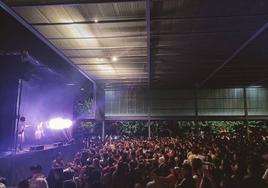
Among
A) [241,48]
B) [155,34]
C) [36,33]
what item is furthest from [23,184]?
[241,48]

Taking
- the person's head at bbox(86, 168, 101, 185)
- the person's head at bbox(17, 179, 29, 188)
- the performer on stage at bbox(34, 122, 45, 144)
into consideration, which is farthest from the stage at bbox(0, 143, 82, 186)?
the person's head at bbox(86, 168, 101, 185)

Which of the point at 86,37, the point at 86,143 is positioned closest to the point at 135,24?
the point at 86,37

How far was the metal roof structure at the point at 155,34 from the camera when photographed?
7734 mm

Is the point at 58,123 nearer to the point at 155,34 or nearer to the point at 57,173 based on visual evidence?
the point at 155,34

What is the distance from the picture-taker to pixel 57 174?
558 cm

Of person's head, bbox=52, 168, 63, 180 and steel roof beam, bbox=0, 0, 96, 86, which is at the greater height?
steel roof beam, bbox=0, 0, 96, 86

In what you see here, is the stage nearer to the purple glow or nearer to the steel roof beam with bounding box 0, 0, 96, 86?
the purple glow

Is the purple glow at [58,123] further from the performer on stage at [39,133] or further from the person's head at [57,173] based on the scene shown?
the person's head at [57,173]

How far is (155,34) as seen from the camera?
9898mm

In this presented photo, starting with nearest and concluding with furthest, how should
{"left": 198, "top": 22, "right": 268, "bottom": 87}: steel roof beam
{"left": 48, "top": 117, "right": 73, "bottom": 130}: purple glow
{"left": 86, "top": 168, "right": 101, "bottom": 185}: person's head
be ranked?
{"left": 86, "top": 168, "right": 101, "bottom": 185}: person's head
{"left": 198, "top": 22, "right": 268, "bottom": 87}: steel roof beam
{"left": 48, "top": 117, "right": 73, "bottom": 130}: purple glow

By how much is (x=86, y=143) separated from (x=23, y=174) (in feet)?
26.6

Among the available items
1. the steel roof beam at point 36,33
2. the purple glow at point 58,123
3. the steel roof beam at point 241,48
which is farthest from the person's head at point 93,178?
the purple glow at point 58,123

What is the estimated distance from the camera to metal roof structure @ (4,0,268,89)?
7.73 metres

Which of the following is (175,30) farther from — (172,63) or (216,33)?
(172,63)
